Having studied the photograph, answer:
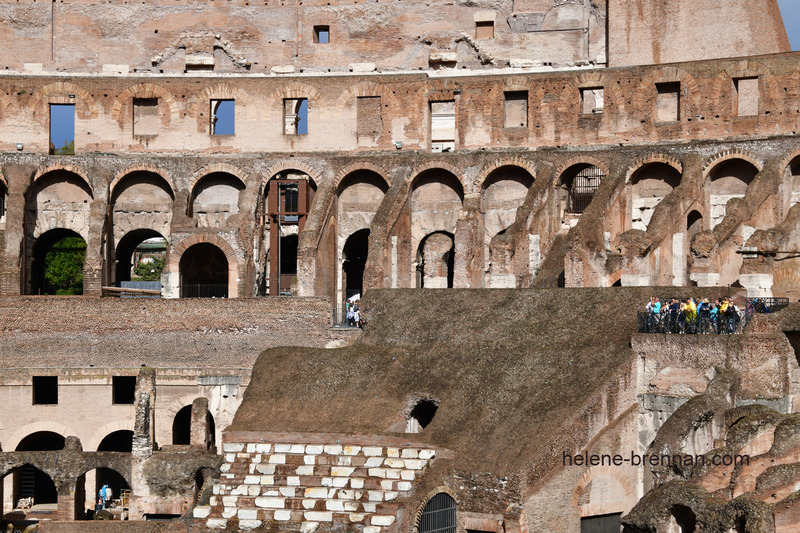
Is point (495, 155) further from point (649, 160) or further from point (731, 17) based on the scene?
point (731, 17)

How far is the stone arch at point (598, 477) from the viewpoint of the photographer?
2462cm

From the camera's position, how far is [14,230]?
36938mm

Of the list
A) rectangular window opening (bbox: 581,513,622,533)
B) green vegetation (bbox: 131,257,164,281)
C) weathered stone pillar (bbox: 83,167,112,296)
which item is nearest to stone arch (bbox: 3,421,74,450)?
weathered stone pillar (bbox: 83,167,112,296)

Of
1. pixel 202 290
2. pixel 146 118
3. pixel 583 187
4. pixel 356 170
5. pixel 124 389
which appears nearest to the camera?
pixel 124 389

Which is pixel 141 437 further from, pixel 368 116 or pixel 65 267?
pixel 65 267

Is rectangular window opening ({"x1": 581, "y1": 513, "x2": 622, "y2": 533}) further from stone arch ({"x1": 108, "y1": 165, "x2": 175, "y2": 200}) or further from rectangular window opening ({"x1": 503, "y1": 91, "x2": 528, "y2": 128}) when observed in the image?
stone arch ({"x1": 108, "y1": 165, "x2": 175, "y2": 200})

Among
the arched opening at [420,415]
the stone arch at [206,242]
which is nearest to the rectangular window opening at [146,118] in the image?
the stone arch at [206,242]

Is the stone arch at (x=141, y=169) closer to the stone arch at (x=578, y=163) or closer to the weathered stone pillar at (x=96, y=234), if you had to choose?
the weathered stone pillar at (x=96, y=234)

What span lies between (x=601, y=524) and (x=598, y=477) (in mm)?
1039

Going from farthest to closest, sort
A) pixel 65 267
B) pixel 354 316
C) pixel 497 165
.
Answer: pixel 65 267 → pixel 497 165 → pixel 354 316

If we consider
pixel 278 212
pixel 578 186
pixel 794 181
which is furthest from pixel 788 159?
pixel 278 212

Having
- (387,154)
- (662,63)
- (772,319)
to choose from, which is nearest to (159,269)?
(387,154)

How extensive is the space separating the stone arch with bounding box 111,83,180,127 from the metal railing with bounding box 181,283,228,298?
17.0 ft

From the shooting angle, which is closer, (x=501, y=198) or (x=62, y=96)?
(x=501, y=198)
